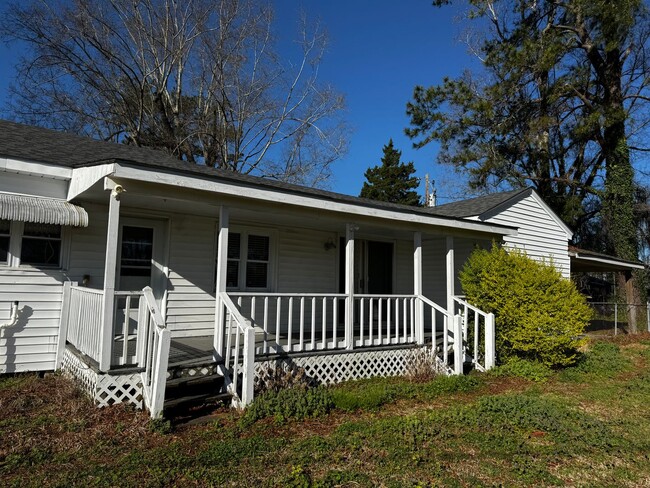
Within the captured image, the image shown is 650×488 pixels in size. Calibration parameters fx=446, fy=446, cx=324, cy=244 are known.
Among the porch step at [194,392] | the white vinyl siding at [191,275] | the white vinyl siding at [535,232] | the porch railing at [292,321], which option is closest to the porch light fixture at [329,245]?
the porch railing at [292,321]

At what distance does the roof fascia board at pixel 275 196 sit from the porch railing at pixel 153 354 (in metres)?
1.37

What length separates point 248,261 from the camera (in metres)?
8.82

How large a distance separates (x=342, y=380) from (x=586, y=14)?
20.1 meters

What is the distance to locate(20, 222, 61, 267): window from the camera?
647 centimetres

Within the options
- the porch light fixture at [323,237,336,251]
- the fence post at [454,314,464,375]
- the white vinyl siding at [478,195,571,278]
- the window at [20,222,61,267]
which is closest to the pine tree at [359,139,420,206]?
the white vinyl siding at [478,195,571,278]

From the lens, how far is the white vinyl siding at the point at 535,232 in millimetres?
12102

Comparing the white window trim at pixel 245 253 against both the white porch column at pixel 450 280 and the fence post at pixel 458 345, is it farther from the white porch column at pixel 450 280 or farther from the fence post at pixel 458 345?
the fence post at pixel 458 345

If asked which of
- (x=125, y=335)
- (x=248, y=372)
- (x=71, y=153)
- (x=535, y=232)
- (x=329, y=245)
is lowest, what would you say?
(x=248, y=372)

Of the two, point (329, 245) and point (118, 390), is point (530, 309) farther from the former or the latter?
point (118, 390)

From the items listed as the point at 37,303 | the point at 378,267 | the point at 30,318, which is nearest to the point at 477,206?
the point at 378,267

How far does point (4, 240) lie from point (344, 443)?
217 inches

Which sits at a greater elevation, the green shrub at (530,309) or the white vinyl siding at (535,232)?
the white vinyl siding at (535,232)

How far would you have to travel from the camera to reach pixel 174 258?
790 cm

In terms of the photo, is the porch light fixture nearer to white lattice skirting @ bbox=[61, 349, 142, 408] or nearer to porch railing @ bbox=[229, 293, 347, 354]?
→ porch railing @ bbox=[229, 293, 347, 354]
